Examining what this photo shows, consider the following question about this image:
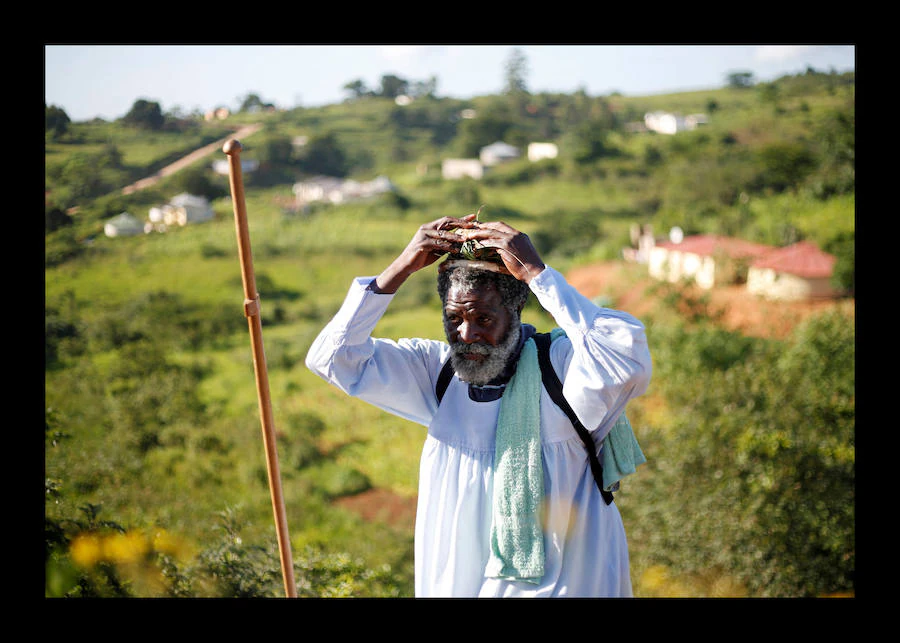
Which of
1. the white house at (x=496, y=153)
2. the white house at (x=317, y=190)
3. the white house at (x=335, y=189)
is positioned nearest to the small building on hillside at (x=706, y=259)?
the white house at (x=335, y=189)

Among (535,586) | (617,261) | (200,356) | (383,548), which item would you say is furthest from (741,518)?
(617,261)

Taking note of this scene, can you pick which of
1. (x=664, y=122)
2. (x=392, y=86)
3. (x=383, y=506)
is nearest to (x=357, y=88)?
(x=392, y=86)

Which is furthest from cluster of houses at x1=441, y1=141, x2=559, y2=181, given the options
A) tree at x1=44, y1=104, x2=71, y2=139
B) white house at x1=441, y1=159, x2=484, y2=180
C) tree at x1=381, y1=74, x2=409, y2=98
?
tree at x1=44, y1=104, x2=71, y2=139

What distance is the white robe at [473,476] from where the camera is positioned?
229 centimetres

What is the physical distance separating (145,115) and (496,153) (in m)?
23.3

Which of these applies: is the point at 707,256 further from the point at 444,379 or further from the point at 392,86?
the point at 444,379

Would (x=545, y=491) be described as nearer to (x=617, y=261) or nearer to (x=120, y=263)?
(x=120, y=263)

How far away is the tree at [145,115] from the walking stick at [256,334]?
25.0ft

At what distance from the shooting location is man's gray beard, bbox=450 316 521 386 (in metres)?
2.30

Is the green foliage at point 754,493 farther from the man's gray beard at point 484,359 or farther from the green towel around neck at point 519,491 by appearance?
the man's gray beard at point 484,359

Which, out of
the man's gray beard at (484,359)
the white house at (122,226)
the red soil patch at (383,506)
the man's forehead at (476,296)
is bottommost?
the red soil patch at (383,506)

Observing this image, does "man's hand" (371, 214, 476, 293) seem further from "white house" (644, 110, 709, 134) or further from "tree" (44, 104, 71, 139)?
"white house" (644, 110, 709, 134)

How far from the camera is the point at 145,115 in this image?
9727 millimetres

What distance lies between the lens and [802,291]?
19.5 meters
